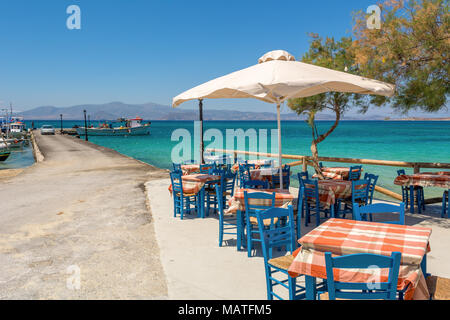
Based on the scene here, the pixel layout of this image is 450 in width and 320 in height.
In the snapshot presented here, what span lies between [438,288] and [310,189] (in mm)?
3272

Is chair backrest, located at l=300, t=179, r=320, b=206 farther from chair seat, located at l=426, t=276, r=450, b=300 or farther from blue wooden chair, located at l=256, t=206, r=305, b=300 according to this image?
chair seat, located at l=426, t=276, r=450, b=300

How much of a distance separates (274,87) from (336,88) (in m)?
1.67

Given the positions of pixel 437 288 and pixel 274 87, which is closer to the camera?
pixel 437 288

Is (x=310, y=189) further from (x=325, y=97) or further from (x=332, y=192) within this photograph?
(x=325, y=97)

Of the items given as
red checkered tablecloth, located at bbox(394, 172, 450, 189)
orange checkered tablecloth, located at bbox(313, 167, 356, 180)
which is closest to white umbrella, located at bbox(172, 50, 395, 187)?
red checkered tablecloth, located at bbox(394, 172, 450, 189)

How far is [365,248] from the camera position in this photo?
2508mm

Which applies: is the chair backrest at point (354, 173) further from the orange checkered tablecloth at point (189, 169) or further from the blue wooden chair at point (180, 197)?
the orange checkered tablecloth at point (189, 169)

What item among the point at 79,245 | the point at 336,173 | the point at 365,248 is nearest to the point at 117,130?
the point at 336,173

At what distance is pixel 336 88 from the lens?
18.3 ft

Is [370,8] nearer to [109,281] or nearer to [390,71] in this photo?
[390,71]

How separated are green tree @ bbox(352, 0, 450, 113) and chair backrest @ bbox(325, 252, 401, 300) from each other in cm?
471

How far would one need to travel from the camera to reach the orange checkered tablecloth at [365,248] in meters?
Result: 2.22
